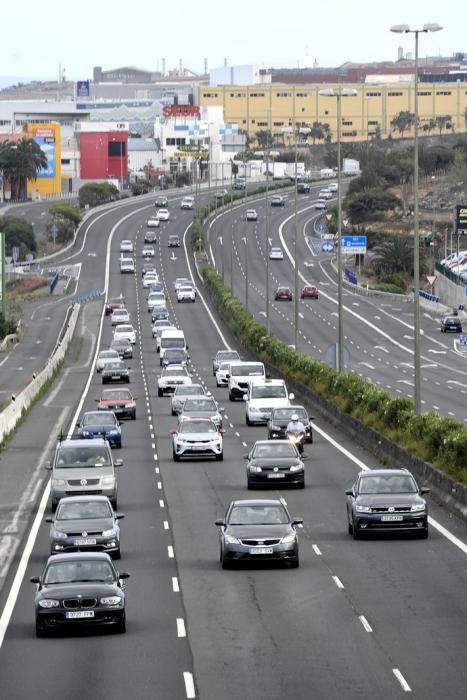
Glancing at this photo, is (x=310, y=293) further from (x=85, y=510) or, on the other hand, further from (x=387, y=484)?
(x=85, y=510)

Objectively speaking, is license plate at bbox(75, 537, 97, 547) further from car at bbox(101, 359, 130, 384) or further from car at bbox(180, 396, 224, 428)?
car at bbox(101, 359, 130, 384)

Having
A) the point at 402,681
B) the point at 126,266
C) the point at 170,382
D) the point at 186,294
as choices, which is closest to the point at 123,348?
the point at 170,382

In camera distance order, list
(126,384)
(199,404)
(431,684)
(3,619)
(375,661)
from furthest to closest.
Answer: (126,384) → (199,404) → (3,619) → (375,661) → (431,684)

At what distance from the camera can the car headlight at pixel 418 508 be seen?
32.8m

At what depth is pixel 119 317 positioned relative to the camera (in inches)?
4692

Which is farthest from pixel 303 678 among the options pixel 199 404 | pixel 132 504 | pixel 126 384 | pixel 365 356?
pixel 365 356

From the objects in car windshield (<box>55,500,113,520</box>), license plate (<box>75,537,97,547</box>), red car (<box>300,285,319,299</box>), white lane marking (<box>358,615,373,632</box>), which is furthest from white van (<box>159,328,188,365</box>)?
white lane marking (<box>358,615,373,632</box>)

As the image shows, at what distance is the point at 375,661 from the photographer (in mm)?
21531

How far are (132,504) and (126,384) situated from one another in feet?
142

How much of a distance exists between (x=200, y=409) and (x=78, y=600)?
1362 inches

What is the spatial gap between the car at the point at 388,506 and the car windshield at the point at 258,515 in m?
3.35

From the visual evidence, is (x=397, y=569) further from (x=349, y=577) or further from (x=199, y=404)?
(x=199, y=404)

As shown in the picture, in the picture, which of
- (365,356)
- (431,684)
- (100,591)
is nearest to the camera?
(431,684)

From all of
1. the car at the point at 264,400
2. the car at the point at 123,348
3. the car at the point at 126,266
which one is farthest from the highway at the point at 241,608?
the car at the point at 126,266
